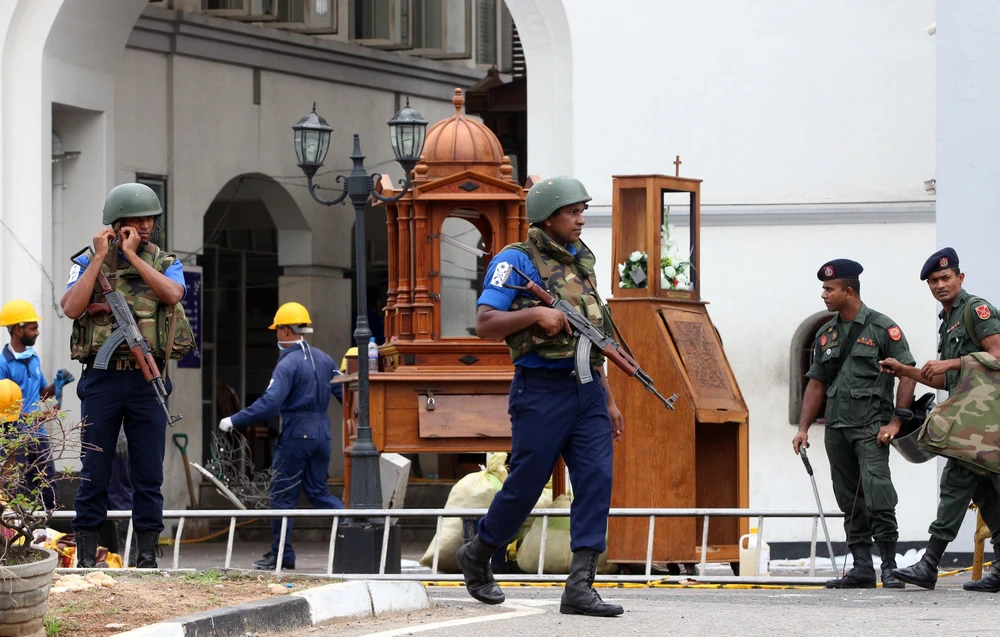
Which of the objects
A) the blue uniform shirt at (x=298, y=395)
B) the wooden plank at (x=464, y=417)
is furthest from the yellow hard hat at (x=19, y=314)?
the wooden plank at (x=464, y=417)

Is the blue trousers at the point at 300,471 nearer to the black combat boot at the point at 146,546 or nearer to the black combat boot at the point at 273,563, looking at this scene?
the black combat boot at the point at 273,563

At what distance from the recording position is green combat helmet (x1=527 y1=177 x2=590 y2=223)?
7711 millimetres

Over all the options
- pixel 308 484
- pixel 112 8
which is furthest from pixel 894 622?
pixel 112 8

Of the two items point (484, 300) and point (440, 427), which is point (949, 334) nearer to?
point (484, 300)

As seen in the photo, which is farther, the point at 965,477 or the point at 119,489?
the point at 119,489

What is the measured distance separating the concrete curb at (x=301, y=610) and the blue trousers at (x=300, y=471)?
5589 mm

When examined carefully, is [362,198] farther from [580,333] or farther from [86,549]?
[580,333]

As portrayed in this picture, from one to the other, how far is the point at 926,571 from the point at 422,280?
5.44 meters

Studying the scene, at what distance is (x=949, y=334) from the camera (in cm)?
962

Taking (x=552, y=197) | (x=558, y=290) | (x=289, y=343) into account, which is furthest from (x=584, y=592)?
(x=289, y=343)

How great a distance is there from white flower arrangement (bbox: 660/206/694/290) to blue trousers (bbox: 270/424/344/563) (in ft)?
11.3

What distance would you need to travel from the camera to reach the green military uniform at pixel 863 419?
385 inches

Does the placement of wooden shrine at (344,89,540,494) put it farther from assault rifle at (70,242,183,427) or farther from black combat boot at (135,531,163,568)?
assault rifle at (70,242,183,427)

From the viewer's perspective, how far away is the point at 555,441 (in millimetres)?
7566
